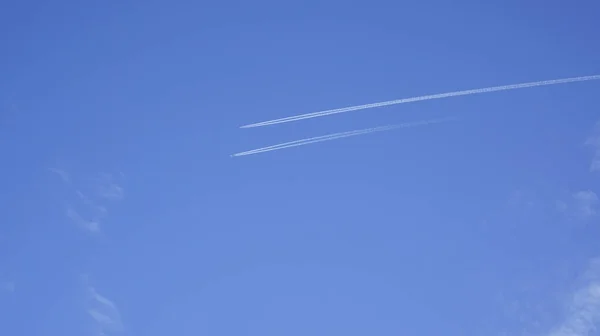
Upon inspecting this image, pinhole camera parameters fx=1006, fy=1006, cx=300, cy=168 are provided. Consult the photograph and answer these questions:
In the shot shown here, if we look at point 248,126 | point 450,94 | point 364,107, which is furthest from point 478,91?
point 248,126

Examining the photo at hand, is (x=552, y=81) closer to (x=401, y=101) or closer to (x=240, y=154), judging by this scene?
(x=401, y=101)

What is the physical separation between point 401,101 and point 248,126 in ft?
27.2

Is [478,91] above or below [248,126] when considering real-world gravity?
below

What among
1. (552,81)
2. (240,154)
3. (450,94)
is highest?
(240,154)

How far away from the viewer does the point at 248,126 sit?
5403cm

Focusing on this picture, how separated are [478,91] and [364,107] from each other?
612cm

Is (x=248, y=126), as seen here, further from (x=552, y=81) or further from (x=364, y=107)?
(x=552, y=81)

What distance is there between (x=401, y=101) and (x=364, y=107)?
200cm

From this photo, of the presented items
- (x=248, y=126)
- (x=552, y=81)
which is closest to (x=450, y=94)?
(x=552, y=81)

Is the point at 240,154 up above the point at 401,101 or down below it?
above

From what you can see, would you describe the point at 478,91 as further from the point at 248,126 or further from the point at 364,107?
the point at 248,126

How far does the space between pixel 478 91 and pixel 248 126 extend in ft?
40.8

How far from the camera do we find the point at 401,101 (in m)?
53.6

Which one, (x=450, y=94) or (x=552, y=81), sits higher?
(x=450, y=94)
